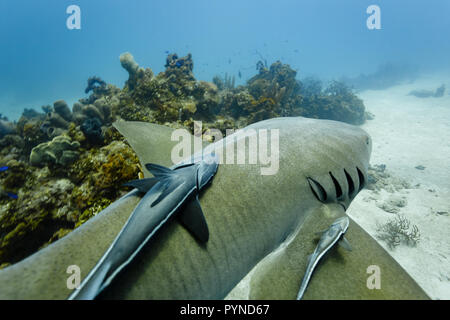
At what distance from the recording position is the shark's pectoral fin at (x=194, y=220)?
1.48 m

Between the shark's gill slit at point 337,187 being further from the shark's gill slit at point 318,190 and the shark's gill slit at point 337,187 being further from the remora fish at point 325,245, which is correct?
the remora fish at point 325,245

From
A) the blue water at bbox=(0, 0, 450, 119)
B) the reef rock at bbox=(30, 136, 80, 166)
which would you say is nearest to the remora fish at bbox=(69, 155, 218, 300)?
the reef rock at bbox=(30, 136, 80, 166)

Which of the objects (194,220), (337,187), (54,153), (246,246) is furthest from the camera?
(54,153)

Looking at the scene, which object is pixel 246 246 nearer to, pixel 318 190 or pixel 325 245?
pixel 325 245

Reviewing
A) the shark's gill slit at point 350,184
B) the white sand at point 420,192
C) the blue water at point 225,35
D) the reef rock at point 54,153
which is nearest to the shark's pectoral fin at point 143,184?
the shark's gill slit at point 350,184

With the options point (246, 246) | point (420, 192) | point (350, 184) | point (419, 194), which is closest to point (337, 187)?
point (350, 184)

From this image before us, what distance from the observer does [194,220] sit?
1.48 m

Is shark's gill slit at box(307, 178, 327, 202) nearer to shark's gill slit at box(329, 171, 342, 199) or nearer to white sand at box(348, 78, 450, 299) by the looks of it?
shark's gill slit at box(329, 171, 342, 199)

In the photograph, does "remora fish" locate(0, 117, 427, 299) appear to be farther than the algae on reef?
No

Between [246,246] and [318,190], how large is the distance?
40.9 inches

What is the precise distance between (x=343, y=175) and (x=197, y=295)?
2.00 m

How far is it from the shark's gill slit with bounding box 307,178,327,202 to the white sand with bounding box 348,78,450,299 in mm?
3950

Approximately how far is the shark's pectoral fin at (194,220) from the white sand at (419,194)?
1932 mm

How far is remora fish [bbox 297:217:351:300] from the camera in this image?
59.5 inches
